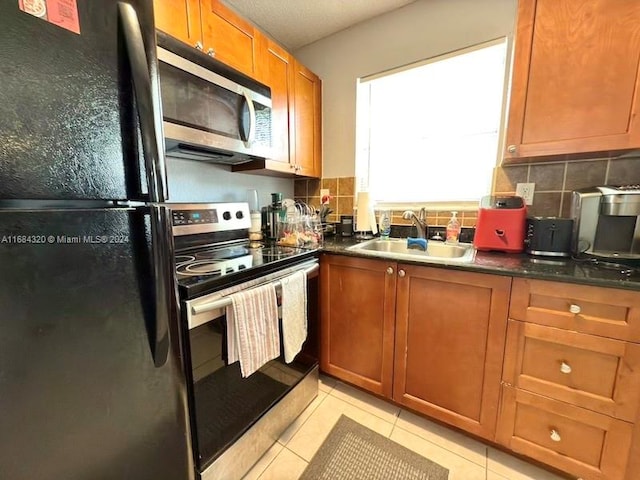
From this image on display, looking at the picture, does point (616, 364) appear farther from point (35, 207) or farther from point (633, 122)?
point (35, 207)

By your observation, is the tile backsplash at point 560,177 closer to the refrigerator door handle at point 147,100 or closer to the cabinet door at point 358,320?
the cabinet door at point 358,320

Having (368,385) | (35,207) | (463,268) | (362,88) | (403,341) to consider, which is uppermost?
(362,88)

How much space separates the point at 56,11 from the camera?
492 mm

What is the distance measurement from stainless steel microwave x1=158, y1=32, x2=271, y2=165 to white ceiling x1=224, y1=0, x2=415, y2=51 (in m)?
0.66

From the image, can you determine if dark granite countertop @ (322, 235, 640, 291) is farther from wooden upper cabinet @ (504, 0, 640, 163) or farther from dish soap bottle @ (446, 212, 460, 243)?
wooden upper cabinet @ (504, 0, 640, 163)

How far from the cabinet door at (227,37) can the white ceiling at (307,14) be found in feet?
1.42

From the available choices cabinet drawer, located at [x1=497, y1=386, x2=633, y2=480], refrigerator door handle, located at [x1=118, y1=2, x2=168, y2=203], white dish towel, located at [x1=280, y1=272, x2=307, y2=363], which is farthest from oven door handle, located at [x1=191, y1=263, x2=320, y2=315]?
cabinet drawer, located at [x1=497, y1=386, x2=633, y2=480]

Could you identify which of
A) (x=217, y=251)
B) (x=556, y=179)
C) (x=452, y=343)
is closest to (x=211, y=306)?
(x=217, y=251)

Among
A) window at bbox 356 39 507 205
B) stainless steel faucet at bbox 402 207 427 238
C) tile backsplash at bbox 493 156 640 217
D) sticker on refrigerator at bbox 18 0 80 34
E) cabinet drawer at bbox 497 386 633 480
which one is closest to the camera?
sticker on refrigerator at bbox 18 0 80 34

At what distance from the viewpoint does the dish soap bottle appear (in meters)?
1.66

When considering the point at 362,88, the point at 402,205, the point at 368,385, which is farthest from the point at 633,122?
the point at 368,385

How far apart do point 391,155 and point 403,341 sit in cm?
131

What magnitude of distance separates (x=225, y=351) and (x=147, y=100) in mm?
826

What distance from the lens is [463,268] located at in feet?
3.80
